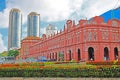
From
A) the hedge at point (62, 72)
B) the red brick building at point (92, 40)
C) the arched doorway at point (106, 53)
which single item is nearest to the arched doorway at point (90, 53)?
the red brick building at point (92, 40)

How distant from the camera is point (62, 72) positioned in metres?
16.7

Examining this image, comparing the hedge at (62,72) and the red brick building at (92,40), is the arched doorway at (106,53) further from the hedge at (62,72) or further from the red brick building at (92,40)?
the hedge at (62,72)

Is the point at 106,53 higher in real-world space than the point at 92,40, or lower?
lower

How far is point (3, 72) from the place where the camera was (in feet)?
56.6

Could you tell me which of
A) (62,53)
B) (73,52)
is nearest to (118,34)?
(73,52)

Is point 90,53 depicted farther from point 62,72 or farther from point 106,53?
point 62,72

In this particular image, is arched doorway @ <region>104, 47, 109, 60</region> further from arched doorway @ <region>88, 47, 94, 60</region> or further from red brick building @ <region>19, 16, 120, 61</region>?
arched doorway @ <region>88, 47, 94, 60</region>

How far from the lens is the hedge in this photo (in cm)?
1628

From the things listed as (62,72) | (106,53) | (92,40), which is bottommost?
(62,72)

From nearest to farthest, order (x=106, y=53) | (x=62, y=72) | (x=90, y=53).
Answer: (x=62, y=72) → (x=90, y=53) → (x=106, y=53)

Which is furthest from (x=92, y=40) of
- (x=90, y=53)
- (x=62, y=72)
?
(x=62, y=72)

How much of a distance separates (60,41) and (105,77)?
51502mm

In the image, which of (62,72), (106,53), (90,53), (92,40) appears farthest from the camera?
(106,53)

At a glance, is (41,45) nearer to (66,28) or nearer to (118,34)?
(66,28)
